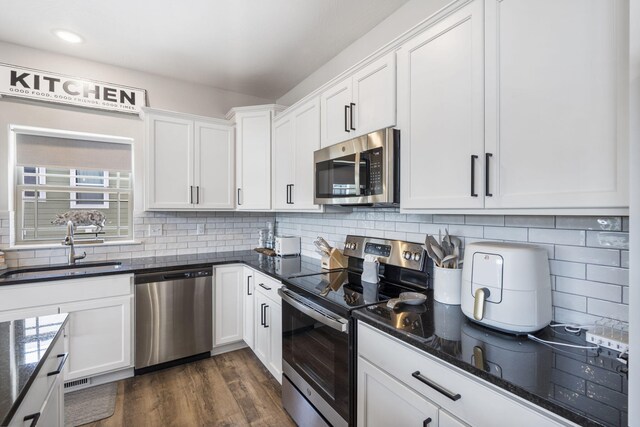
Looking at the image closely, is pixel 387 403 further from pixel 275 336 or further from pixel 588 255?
pixel 275 336

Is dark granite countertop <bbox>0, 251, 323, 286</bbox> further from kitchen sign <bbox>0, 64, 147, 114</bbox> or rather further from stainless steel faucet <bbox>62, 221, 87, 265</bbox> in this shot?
kitchen sign <bbox>0, 64, 147, 114</bbox>

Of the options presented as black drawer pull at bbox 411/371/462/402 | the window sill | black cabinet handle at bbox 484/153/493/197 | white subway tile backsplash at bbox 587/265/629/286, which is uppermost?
black cabinet handle at bbox 484/153/493/197

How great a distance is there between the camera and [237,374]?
8.52 feet

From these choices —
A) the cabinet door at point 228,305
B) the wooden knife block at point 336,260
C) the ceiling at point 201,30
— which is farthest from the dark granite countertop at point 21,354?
the ceiling at point 201,30

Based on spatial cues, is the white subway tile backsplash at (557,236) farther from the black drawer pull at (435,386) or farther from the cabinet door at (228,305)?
the cabinet door at (228,305)

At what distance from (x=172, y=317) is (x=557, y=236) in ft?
9.13

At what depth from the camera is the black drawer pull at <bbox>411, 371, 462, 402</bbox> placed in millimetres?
999

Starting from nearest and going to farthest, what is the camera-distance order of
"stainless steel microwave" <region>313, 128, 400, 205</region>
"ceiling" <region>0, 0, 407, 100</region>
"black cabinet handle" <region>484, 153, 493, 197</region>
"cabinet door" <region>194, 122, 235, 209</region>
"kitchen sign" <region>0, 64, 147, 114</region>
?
1. "black cabinet handle" <region>484, 153, 493, 197</region>
2. "stainless steel microwave" <region>313, 128, 400, 205</region>
3. "ceiling" <region>0, 0, 407, 100</region>
4. "kitchen sign" <region>0, 64, 147, 114</region>
5. "cabinet door" <region>194, 122, 235, 209</region>

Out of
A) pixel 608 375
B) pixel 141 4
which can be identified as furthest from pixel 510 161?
pixel 141 4

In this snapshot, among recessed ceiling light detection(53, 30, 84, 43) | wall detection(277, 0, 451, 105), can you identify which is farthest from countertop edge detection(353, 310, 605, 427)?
recessed ceiling light detection(53, 30, 84, 43)

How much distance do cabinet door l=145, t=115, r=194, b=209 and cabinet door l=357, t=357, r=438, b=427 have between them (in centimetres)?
235

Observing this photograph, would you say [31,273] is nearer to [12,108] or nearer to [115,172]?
[115,172]

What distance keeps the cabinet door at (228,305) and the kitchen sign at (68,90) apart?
6.01 ft

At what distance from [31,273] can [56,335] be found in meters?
1.80
